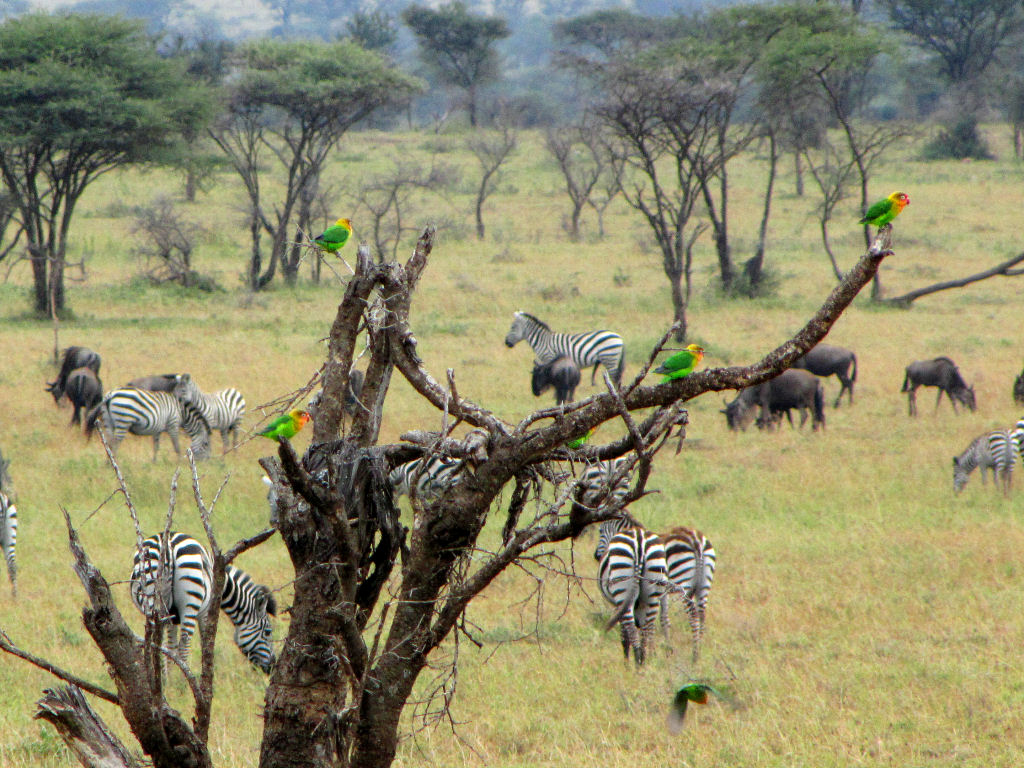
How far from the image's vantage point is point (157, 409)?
1312 cm

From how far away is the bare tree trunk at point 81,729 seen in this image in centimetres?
320

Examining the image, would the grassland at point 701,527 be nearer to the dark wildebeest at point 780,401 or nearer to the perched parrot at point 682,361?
the dark wildebeest at point 780,401

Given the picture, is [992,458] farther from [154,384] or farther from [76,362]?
[76,362]

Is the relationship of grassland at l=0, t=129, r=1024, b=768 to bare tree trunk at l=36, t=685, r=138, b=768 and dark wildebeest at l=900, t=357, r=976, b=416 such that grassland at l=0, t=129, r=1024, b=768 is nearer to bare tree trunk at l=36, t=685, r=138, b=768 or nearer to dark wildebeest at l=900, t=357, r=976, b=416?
dark wildebeest at l=900, t=357, r=976, b=416

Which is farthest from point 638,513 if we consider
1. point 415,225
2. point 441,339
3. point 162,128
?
point 415,225

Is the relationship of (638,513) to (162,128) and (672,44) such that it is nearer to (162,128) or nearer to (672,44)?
(162,128)

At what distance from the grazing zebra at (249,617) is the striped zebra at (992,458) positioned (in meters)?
7.62

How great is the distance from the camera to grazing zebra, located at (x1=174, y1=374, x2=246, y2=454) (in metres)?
13.4

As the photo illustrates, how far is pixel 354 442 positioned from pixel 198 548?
4584 millimetres

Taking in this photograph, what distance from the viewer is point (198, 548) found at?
25.3 ft

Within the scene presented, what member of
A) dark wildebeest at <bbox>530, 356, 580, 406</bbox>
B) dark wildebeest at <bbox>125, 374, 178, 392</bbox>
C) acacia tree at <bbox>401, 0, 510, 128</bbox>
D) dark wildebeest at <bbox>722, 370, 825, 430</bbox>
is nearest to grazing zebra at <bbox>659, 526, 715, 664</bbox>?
dark wildebeest at <bbox>722, 370, 825, 430</bbox>

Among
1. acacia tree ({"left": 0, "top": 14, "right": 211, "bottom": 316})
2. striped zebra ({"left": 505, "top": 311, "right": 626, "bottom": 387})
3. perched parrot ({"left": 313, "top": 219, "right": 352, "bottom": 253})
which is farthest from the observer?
acacia tree ({"left": 0, "top": 14, "right": 211, "bottom": 316})

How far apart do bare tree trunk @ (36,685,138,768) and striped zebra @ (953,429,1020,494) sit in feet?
33.2

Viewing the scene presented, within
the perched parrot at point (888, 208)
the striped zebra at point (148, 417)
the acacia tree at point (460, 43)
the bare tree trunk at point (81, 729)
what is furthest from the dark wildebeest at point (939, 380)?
the acacia tree at point (460, 43)
